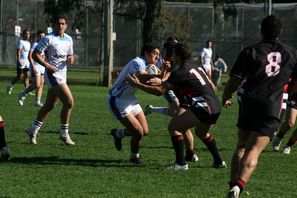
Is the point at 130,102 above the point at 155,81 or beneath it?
beneath

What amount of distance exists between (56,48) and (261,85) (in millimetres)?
5684

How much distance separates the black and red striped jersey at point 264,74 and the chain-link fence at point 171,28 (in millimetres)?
45411

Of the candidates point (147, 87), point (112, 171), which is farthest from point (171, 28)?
point (112, 171)

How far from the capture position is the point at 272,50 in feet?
26.5

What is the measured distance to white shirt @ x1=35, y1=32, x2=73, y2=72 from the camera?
514 inches

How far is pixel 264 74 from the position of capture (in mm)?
8078

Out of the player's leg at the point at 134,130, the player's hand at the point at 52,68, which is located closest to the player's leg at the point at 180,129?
the player's leg at the point at 134,130

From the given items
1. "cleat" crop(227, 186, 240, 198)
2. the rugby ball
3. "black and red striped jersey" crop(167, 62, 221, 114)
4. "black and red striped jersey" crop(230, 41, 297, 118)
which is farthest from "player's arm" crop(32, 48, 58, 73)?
"cleat" crop(227, 186, 240, 198)

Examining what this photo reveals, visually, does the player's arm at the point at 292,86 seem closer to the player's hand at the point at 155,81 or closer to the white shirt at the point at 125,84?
the player's hand at the point at 155,81

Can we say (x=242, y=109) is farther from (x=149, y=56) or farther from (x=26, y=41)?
(x=26, y=41)

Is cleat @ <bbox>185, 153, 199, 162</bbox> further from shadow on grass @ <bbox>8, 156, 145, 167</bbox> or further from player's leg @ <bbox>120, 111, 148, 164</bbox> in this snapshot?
shadow on grass @ <bbox>8, 156, 145, 167</bbox>

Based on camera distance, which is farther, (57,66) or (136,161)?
(57,66)

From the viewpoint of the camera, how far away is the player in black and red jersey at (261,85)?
804 centimetres

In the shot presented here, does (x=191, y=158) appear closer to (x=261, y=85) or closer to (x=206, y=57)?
(x=261, y=85)
